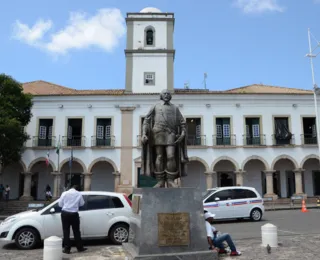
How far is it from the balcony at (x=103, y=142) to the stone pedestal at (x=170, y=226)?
64.8ft

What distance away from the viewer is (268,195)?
2573 cm

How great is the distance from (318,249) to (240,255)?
2.10 meters

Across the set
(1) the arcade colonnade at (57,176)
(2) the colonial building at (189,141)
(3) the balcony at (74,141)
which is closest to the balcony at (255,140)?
(2) the colonial building at (189,141)

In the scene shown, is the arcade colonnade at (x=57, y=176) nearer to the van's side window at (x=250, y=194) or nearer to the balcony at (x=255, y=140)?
the balcony at (x=255, y=140)

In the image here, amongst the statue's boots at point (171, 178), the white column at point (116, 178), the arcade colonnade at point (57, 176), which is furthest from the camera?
the arcade colonnade at point (57, 176)

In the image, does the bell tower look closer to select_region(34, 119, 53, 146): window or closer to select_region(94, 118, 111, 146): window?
select_region(94, 118, 111, 146): window

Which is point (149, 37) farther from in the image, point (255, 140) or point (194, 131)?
point (255, 140)

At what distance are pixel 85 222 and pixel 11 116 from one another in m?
14.3

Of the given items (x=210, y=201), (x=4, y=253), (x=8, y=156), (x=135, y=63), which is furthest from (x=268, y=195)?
(x=4, y=253)

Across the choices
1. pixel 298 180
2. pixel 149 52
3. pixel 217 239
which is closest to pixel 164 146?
pixel 217 239

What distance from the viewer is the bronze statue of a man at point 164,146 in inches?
289

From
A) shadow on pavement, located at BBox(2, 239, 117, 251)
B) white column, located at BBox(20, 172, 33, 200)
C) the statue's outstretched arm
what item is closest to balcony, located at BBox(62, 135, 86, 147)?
white column, located at BBox(20, 172, 33, 200)

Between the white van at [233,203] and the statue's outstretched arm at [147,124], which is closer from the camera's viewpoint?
the statue's outstretched arm at [147,124]

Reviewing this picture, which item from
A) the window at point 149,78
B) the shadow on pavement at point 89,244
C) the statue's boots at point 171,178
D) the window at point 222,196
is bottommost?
the shadow on pavement at point 89,244
